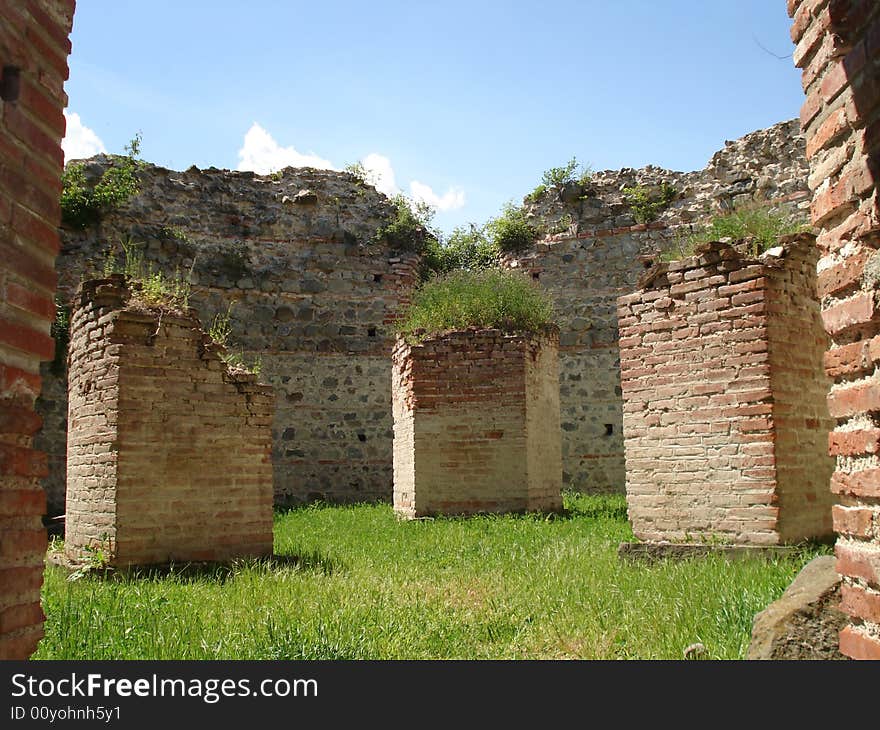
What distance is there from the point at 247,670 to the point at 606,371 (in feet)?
41.4

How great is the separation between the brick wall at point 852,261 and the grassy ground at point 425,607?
1.50 m

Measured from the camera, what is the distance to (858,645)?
271cm

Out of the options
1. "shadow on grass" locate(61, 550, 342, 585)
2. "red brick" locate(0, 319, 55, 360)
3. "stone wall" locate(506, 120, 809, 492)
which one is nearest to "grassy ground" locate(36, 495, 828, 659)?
"shadow on grass" locate(61, 550, 342, 585)

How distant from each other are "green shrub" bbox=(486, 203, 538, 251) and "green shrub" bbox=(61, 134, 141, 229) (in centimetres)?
719

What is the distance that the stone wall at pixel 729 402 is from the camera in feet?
19.8

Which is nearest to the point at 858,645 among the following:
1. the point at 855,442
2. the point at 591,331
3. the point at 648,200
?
the point at 855,442

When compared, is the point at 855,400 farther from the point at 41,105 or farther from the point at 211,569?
the point at 211,569

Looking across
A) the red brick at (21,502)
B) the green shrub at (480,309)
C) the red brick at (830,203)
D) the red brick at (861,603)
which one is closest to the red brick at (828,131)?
the red brick at (830,203)

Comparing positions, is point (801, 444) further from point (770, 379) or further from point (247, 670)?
point (247, 670)

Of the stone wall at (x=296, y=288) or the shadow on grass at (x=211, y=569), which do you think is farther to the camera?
the stone wall at (x=296, y=288)

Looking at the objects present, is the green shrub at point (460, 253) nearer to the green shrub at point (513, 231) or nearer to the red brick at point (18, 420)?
the green shrub at point (513, 231)

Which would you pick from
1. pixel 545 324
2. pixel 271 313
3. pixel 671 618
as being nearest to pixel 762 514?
pixel 671 618

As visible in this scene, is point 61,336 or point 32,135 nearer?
point 32,135

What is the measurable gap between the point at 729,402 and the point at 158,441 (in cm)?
478
